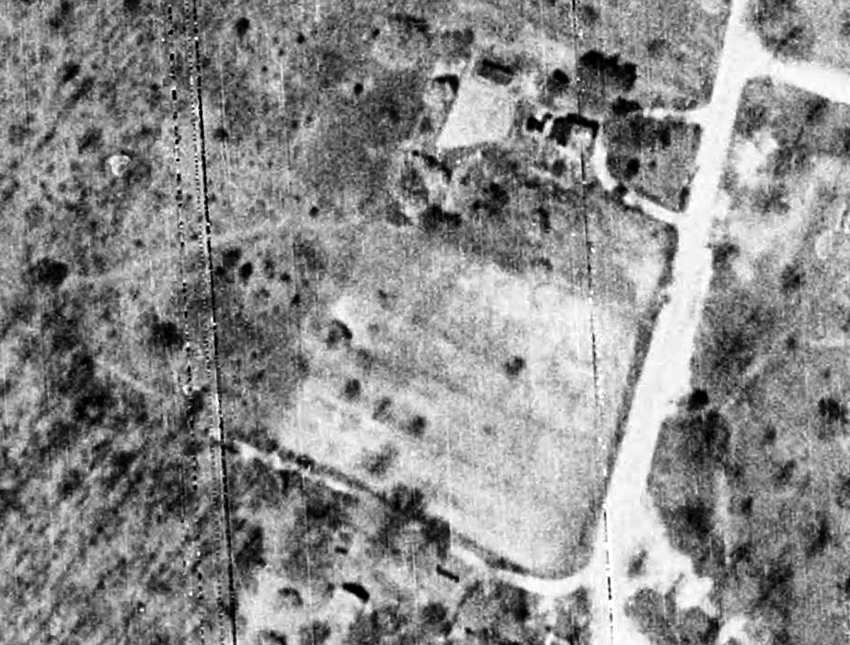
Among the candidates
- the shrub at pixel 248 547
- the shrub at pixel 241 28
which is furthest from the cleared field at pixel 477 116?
the shrub at pixel 248 547

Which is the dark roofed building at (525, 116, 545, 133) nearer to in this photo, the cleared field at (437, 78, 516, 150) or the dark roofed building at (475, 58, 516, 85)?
the cleared field at (437, 78, 516, 150)

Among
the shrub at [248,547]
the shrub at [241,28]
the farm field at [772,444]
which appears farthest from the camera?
the shrub at [241,28]

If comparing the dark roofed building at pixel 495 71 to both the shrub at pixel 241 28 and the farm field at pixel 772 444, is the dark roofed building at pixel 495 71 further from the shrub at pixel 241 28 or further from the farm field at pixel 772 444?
the farm field at pixel 772 444

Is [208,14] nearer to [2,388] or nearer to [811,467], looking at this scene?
[2,388]

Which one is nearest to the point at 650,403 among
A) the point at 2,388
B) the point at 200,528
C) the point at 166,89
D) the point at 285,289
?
the point at 285,289

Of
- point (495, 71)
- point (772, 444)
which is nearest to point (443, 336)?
point (495, 71)
